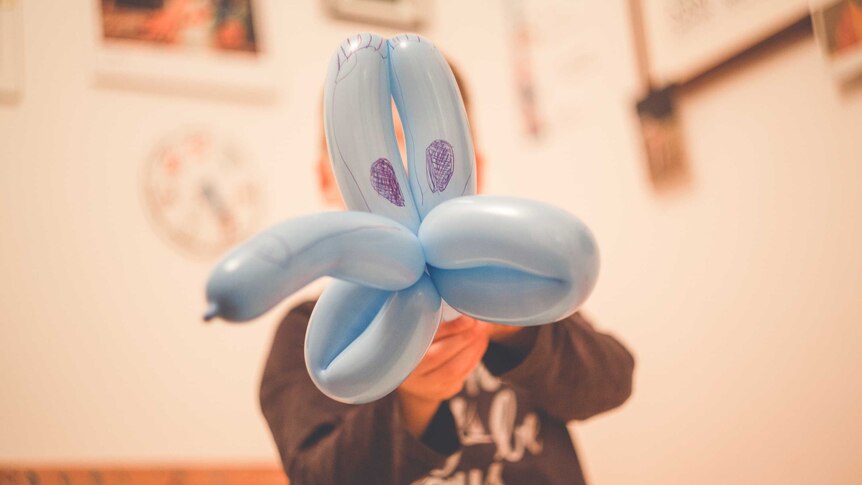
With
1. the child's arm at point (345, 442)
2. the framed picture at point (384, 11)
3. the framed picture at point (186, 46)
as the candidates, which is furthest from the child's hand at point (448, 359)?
the framed picture at point (384, 11)

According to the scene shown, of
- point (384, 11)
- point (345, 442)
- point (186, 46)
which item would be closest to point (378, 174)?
point (345, 442)

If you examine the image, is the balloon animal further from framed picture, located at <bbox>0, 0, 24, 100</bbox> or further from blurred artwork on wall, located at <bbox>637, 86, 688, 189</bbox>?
framed picture, located at <bbox>0, 0, 24, 100</bbox>

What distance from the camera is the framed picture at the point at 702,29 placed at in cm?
78

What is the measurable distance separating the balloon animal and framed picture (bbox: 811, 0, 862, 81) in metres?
0.57

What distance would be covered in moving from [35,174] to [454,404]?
2.66 feet

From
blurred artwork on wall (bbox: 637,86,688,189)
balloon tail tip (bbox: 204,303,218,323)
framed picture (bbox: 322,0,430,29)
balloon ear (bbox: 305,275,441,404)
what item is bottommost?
balloon ear (bbox: 305,275,441,404)

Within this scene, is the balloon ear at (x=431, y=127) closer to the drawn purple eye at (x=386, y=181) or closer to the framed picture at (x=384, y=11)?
the drawn purple eye at (x=386, y=181)

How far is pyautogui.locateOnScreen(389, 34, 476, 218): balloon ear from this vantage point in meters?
0.36

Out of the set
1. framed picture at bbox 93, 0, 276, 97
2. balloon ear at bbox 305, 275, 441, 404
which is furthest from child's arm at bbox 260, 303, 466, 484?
framed picture at bbox 93, 0, 276, 97

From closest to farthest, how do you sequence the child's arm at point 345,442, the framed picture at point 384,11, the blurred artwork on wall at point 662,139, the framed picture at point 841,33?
the child's arm at point 345,442
the framed picture at point 841,33
the blurred artwork on wall at point 662,139
the framed picture at point 384,11

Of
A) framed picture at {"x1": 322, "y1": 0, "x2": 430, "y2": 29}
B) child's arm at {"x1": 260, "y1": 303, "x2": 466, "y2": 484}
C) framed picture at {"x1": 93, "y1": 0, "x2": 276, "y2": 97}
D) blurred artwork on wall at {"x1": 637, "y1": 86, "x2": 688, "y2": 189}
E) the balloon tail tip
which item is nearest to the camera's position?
the balloon tail tip

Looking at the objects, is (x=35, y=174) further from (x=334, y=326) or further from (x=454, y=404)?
(x=334, y=326)

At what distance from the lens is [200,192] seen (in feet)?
3.77

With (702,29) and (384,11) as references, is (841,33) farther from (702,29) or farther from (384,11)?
(384,11)
